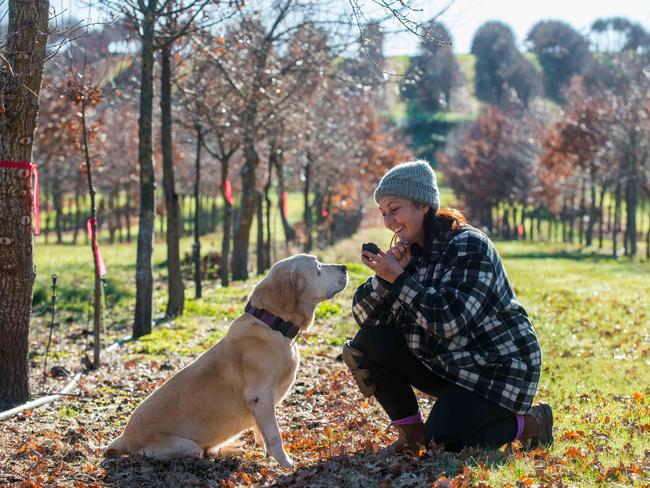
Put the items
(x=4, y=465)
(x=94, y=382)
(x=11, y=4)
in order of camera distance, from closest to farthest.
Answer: (x=4, y=465) < (x=11, y=4) < (x=94, y=382)

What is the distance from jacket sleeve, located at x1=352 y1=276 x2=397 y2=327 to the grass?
4.03 feet

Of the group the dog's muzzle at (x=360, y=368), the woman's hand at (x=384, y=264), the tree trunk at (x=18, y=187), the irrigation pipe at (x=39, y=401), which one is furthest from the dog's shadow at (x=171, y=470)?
the tree trunk at (x=18, y=187)

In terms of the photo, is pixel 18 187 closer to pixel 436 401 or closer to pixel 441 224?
pixel 441 224

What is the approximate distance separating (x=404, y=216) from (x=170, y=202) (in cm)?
992

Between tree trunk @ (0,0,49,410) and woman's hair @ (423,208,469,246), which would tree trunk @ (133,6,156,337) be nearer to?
tree trunk @ (0,0,49,410)

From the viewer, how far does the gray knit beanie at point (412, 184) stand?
19.6 ft

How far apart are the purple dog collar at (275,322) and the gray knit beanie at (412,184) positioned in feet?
4.09

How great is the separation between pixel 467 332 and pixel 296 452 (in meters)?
1.82

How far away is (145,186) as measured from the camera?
13297mm

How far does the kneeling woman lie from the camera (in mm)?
5754

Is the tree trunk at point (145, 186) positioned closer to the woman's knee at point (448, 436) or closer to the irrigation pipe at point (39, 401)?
the irrigation pipe at point (39, 401)

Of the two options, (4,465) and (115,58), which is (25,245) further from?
(115,58)

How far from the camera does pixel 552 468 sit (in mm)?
5312

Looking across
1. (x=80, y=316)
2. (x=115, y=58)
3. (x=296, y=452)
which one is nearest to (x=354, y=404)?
(x=296, y=452)
